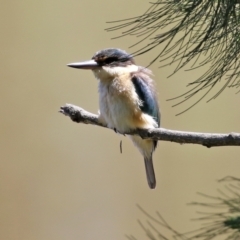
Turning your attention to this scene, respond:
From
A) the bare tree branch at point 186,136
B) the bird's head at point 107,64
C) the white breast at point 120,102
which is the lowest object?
the bare tree branch at point 186,136

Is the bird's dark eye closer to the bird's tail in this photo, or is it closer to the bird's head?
the bird's head

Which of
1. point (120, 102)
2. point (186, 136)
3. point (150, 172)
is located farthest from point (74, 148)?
point (186, 136)

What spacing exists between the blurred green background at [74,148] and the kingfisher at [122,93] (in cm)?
69

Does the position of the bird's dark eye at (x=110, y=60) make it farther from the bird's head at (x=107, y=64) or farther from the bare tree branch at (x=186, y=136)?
the bare tree branch at (x=186, y=136)

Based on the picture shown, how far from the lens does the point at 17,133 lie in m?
2.14

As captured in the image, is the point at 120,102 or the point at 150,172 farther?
the point at 150,172

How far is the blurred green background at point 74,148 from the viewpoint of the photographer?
83.4 inches

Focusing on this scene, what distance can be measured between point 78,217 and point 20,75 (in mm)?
652

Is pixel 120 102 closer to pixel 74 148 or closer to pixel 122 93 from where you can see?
pixel 122 93

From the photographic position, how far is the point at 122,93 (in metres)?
1.39

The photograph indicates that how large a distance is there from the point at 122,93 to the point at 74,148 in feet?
2.60

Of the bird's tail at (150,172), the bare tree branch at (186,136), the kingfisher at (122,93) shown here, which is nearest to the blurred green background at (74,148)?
the bird's tail at (150,172)

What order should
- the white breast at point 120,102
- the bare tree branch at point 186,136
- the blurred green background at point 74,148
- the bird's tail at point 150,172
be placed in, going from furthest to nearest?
1. the blurred green background at point 74,148
2. the bird's tail at point 150,172
3. the white breast at point 120,102
4. the bare tree branch at point 186,136

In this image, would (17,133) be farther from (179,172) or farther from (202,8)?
(202,8)
